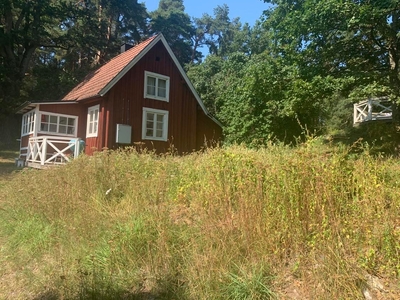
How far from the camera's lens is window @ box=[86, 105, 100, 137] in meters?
14.9

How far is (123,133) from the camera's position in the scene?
14.4 m

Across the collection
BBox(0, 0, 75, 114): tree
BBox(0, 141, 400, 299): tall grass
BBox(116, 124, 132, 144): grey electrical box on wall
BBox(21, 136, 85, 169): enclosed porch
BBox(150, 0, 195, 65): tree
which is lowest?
BBox(0, 141, 400, 299): tall grass

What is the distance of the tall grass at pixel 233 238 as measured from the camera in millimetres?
2680

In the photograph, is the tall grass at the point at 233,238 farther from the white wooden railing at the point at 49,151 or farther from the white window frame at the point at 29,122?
the white window frame at the point at 29,122

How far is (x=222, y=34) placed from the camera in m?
43.8

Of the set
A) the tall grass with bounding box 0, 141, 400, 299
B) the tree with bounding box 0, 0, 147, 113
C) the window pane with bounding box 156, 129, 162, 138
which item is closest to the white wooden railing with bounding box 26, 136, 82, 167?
the window pane with bounding box 156, 129, 162, 138

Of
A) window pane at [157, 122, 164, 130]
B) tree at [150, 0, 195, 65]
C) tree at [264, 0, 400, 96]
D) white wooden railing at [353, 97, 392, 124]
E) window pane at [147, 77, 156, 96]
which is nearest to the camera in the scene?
tree at [264, 0, 400, 96]

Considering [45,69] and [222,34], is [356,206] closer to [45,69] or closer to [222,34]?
[45,69]

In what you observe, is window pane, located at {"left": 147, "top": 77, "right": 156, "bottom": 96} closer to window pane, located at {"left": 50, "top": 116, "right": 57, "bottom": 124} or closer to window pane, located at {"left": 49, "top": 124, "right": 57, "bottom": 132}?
window pane, located at {"left": 50, "top": 116, "right": 57, "bottom": 124}

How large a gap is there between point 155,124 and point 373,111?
1049cm

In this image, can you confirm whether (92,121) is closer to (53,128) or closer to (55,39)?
(53,128)

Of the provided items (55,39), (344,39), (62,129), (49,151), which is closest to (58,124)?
(62,129)

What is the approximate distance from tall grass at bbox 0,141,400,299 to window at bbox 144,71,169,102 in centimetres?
1166

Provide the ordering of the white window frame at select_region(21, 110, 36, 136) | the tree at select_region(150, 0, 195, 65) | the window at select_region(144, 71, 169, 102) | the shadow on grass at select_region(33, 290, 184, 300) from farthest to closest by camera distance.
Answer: the tree at select_region(150, 0, 195, 65) → the window at select_region(144, 71, 169, 102) → the white window frame at select_region(21, 110, 36, 136) → the shadow on grass at select_region(33, 290, 184, 300)
